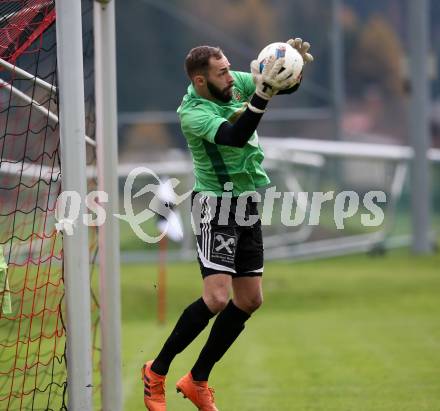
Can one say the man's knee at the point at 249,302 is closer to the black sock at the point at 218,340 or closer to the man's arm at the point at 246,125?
the black sock at the point at 218,340

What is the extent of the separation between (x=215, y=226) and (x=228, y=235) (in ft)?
0.27

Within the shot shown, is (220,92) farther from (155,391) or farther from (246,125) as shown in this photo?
(155,391)

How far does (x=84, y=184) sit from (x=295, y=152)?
39.4 ft

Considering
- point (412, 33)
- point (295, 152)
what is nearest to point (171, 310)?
point (295, 152)

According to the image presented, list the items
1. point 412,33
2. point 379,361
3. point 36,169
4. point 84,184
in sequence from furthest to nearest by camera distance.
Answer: point 412,33 < point 36,169 < point 379,361 < point 84,184

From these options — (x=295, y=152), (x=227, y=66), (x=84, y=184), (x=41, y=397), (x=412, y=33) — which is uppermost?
(x=412, y=33)

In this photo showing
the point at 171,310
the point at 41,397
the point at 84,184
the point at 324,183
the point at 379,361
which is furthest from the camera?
the point at 324,183

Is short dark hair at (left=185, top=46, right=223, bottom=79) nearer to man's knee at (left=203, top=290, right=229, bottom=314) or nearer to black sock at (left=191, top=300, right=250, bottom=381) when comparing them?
man's knee at (left=203, top=290, right=229, bottom=314)

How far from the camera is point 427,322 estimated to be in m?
10.4

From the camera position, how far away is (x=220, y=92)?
514cm

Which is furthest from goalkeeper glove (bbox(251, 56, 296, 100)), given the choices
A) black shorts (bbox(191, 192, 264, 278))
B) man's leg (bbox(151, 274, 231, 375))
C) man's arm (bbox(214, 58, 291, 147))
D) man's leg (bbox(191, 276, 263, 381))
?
man's leg (bbox(191, 276, 263, 381))

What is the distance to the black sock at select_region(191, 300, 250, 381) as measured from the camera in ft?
17.3

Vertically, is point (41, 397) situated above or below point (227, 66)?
below

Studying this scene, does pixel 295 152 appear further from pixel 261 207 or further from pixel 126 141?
pixel 126 141
